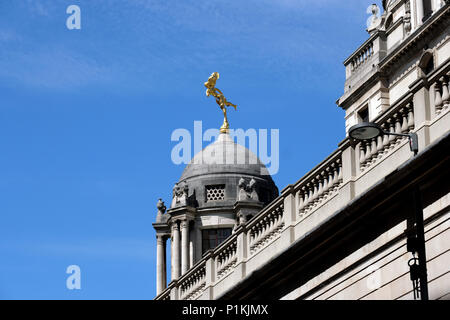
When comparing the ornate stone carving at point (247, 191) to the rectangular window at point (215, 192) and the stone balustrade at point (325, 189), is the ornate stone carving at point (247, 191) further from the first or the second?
the stone balustrade at point (325, 189)

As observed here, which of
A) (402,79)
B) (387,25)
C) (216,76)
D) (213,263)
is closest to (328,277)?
(213,263)

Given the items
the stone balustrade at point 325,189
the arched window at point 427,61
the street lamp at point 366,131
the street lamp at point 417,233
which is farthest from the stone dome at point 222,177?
the street lamp at point 366,131

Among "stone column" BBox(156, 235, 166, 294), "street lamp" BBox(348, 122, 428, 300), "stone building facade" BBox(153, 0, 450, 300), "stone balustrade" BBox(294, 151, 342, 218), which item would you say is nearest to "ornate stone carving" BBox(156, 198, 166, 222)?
"stone column" BBox(156, 235, 166, 294)

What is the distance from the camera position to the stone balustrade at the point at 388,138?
75.1 feet

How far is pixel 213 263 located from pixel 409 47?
9016 millimetres

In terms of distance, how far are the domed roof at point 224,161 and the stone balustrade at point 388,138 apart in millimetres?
28515

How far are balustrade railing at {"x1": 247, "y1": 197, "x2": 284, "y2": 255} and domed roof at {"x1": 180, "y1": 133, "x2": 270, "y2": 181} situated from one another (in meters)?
23.2

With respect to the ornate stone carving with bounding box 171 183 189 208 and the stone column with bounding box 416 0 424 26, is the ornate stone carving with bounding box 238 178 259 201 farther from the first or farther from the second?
the stone column with bounding box 416 0 424 26

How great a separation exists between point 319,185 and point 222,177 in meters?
26.8

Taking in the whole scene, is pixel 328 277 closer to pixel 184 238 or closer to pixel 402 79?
pixel 402 79

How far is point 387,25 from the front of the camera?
38.9 metres
